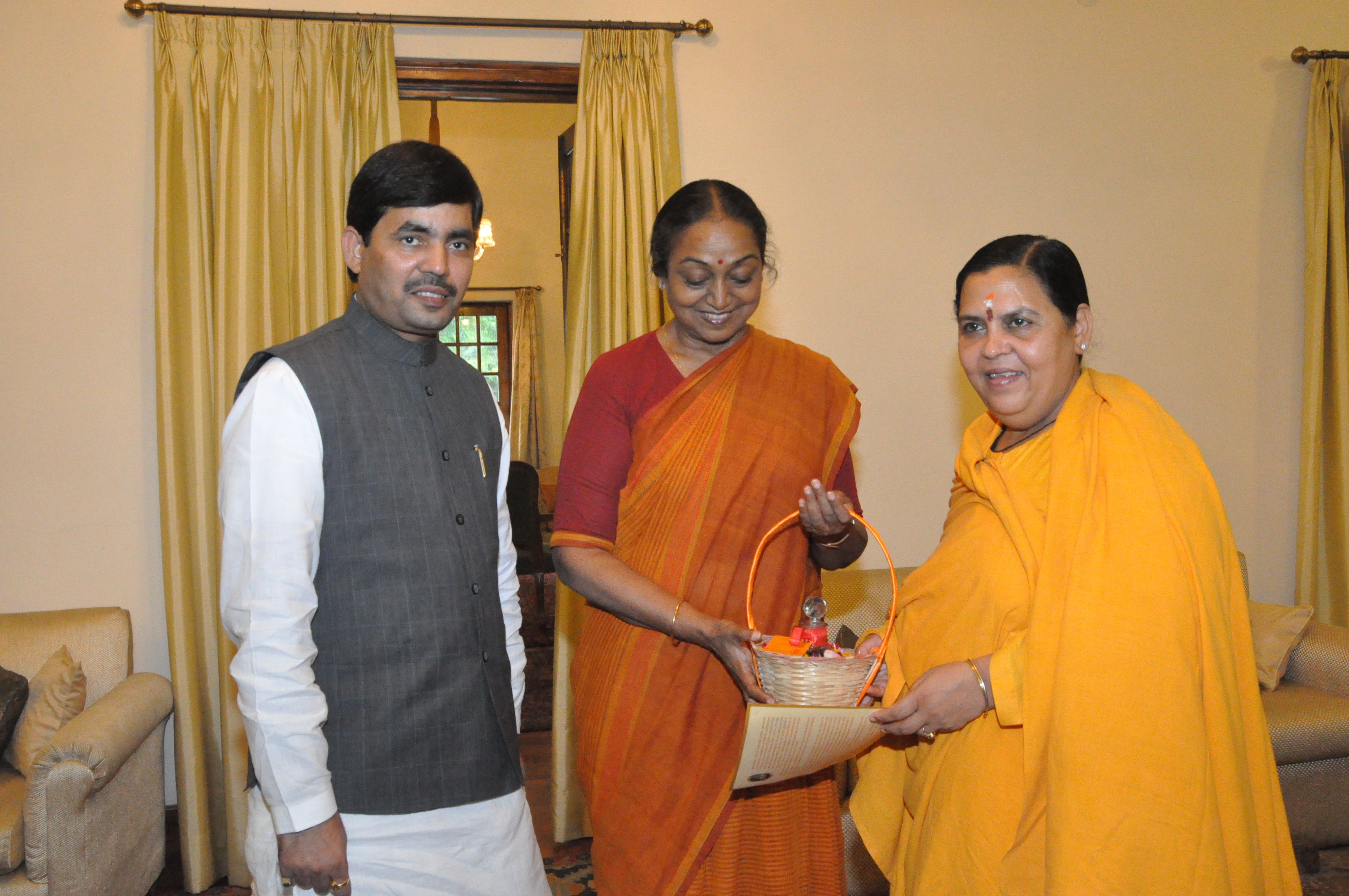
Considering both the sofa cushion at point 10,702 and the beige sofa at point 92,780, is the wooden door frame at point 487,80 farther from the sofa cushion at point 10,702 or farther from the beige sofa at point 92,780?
the sofa cushion at point 10,702

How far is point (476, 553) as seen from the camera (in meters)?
1.50

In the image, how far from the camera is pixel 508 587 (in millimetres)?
1683

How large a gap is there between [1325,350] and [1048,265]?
3092 mm

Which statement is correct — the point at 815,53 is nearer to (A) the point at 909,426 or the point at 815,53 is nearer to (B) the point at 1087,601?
(A) the point at 909,426

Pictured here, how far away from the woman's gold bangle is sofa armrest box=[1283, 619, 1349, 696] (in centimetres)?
241

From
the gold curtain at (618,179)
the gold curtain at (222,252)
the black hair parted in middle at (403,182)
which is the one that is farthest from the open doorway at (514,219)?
the black hair parted in middle at (403,182)

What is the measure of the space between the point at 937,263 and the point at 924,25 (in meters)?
0.87

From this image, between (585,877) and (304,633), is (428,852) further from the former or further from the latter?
(585,877)

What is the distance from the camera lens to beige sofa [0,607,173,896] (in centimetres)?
232

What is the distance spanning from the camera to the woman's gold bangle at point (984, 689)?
136cm

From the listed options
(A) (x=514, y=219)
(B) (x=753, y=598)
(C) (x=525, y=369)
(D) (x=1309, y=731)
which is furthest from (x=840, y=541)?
(A) (x=514, y=219)

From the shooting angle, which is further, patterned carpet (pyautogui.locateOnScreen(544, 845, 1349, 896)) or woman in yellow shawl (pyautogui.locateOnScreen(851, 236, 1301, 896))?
patterned carpet (pyautogui.locateOnScreen(544, 845, 1349, 896))

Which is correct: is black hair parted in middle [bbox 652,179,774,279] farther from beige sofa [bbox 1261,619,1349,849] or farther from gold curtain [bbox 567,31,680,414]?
beige sofa [bbox 1261,619,1349,849]

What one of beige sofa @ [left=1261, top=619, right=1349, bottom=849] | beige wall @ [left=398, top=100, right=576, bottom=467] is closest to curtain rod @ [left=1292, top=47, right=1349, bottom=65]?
beige sofa @ [left=1261, top=619, right=1349, bottom=849]
